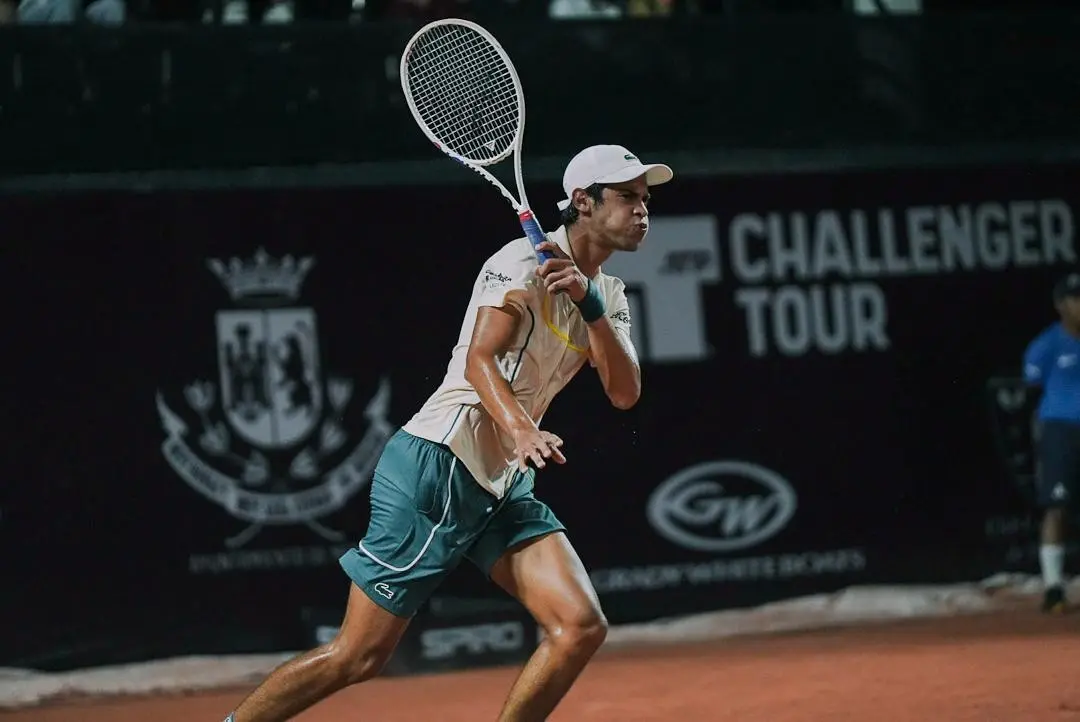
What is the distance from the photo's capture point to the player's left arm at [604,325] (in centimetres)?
405

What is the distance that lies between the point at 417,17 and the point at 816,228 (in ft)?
7.67

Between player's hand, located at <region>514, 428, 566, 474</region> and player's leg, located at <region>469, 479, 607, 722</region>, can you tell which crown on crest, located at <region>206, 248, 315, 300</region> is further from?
player's hand, located at <region>514, 428, 566, 474</region>

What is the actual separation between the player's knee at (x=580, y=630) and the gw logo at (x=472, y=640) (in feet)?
12.9

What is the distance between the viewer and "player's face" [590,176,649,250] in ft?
14.3

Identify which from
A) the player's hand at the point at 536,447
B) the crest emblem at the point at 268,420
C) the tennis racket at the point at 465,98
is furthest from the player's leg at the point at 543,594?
the crest emblem at the point at 268,420

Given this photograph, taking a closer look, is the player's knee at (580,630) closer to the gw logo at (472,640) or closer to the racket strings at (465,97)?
the racket strings at (465,97)

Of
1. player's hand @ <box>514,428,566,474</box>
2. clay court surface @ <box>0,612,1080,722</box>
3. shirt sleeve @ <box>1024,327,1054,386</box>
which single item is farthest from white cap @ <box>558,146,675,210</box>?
shirt sleeve @ <box>1024,327,1054,386</box>

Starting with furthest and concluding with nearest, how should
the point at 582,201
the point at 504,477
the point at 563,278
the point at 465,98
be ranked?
the point at 465,98
the point at 504,477
the point at 582,201
the point at 563,278

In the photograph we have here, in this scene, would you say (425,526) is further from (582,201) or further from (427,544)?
(582,201)

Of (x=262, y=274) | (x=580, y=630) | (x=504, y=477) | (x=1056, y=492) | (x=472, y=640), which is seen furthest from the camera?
(x=1056, y=492)

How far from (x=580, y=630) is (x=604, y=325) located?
78 centimetres

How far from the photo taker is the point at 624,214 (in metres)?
4.36

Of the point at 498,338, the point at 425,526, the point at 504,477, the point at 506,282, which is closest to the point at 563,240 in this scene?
the point at 506,282

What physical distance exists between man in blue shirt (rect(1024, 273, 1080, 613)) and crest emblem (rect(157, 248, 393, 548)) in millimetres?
3413
